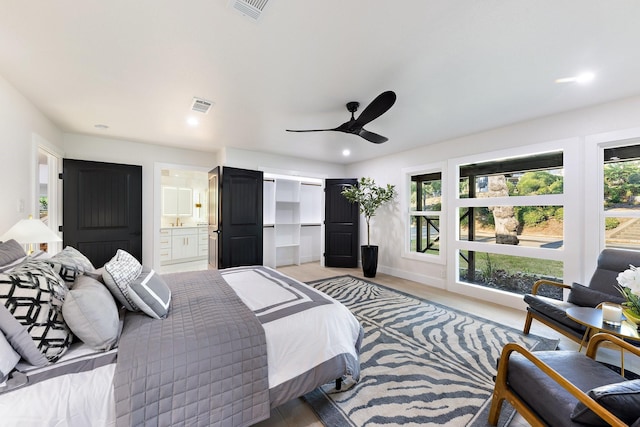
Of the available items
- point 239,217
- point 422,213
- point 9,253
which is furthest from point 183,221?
point 422,213

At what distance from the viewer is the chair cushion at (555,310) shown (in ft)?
6.93

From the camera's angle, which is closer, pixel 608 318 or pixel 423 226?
pixel 608 318

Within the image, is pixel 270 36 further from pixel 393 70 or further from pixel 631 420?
pixel 631 420

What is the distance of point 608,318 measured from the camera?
6.20 ft

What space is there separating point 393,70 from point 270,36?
1.05 metres

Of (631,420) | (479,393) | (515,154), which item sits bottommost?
(479,393)

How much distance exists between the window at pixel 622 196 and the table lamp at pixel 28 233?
5663 mm

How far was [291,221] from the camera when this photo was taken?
6.28m

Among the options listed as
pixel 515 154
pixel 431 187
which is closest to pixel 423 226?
pixel 431 187

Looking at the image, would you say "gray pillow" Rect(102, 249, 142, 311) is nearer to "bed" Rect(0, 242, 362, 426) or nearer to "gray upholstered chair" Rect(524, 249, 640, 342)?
"bed" Rect(0, 242, 362, 426)

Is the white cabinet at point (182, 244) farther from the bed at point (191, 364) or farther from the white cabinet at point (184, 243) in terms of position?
the bed at point (191, 364)

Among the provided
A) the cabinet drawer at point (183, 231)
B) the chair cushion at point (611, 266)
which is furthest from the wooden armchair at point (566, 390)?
the cabinet drawer at point (183, 231)

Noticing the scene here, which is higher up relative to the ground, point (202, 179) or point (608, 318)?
point (202, 179)

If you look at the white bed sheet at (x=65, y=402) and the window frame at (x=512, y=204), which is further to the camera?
the window frame at (x=512, y=204)
